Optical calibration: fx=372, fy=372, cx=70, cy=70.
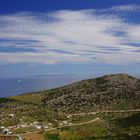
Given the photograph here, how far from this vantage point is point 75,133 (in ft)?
420

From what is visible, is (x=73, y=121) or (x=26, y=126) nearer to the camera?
(x=26, y=126)

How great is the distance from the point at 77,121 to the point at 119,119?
55.7ft

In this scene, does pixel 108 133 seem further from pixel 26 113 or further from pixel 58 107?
pixel 58 107

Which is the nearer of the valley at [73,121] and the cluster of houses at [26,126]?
the valley at [73,121]

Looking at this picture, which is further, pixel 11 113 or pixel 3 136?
pixel 11 113

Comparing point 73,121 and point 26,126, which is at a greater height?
point 26,126

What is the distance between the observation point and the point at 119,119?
150250 millimetres

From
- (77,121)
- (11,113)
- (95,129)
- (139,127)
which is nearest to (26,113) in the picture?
(11,113)

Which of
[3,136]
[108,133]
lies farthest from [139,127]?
[3,136]

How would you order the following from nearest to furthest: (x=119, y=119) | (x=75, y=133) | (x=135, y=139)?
1. (x=135, y=139)
2. (x=75, y=133)
3. (x=119, y=119)

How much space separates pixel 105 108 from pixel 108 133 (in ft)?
201

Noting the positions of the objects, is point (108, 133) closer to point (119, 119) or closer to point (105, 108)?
point (119, 119)

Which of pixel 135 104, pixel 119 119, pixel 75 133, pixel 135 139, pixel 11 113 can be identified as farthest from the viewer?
pixel 135 104

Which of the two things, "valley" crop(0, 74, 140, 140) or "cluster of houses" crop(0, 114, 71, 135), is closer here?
"valley" crop(0, 74, 140, 140)
